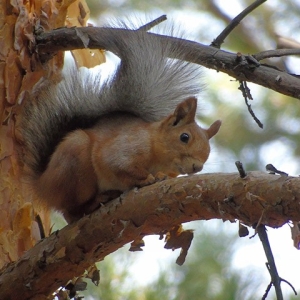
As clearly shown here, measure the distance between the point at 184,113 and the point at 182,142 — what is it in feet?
0.29

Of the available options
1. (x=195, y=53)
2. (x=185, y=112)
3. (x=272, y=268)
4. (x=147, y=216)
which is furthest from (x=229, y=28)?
(x=272, y=268)

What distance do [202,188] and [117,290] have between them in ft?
3.77

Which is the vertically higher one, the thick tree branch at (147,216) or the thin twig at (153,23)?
the thin twig at (153,23)

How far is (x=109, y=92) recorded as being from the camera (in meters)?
1.85

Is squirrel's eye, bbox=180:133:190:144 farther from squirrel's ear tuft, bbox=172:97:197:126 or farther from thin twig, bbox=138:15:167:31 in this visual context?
thin twig, bbox=138:15:167:31

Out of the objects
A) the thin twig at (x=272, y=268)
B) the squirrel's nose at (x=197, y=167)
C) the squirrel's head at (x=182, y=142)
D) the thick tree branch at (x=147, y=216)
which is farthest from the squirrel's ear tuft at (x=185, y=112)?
the thin twig at (x=272, y=268)

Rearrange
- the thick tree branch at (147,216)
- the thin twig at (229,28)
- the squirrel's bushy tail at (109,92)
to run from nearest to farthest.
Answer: the thick tree branch at (147,216) < the thin twig at (229,28) < the squirrel's bushy tail at (109,92)

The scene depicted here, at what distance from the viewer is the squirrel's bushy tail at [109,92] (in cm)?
178

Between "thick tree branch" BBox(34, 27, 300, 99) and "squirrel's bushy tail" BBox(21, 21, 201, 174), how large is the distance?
29 mm

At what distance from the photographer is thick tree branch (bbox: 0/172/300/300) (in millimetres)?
1188

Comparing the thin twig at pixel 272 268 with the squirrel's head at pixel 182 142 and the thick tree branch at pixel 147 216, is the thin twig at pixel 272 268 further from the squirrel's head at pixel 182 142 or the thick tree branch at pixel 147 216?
the squirrel's head at pixel 182 142

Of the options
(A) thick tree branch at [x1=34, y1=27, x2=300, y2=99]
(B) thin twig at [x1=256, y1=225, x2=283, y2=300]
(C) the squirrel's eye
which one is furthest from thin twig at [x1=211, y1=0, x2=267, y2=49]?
(B) thin twig at [x1=256, y1=225, x2=283, y2=300]

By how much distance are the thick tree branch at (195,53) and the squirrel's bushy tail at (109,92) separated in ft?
0.10

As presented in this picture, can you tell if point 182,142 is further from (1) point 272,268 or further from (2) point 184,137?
(1) point 272,268
